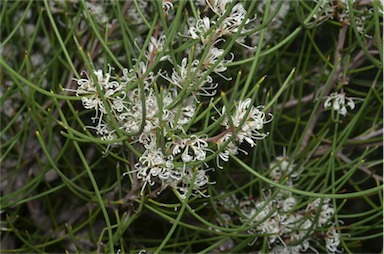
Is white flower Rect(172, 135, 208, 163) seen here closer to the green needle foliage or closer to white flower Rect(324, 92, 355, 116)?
the green needle foliage

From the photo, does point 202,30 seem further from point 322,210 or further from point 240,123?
point 322,210

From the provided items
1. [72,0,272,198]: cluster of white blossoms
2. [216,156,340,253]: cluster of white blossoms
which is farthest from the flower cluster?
[216,156,340,253]: cluster of white blossoms

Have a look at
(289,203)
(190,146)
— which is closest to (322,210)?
(289,203)

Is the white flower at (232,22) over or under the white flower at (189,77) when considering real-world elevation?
over

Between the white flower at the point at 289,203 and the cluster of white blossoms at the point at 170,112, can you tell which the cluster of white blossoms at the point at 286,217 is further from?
the cluster of white blossoms at the point at 170,112

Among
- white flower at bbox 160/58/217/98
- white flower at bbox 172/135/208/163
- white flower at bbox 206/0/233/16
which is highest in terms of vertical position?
white flower at bbox 206/0/233/16

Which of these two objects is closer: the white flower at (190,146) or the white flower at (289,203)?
the white flower at (190,146)

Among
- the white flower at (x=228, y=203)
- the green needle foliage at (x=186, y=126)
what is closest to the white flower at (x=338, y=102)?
the green needle foliage at (x=186, y=126)
